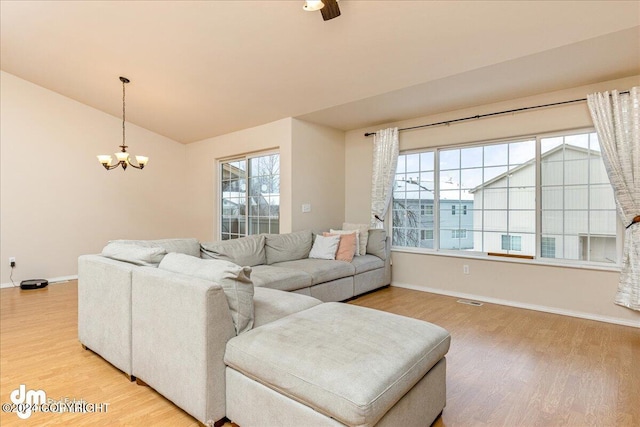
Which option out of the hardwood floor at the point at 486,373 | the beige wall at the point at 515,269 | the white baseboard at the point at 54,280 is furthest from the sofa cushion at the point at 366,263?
the white baseboard at the point at 54,280

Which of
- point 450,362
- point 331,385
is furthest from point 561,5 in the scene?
point 331,385

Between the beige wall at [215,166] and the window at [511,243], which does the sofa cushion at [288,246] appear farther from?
the window at [511,243]

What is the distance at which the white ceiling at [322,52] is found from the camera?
2.68m

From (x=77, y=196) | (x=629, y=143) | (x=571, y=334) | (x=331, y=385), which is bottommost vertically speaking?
(x=571, y=334)

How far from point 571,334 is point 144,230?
654 centimetres

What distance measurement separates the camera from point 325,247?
4367 millimetres

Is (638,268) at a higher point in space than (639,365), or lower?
higher

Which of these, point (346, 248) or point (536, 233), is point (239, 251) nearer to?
point (346, 248)

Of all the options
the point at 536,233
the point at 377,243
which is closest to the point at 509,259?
the point at 536,233

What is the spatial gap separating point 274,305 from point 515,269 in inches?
127

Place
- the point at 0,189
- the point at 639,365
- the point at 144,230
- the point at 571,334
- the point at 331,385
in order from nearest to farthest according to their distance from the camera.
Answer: the point at 331,385 < the point at 639,365 < the point at 571,334 < the point at 0,189 < the point at 144,230

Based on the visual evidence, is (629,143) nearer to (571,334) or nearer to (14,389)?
(571,334)

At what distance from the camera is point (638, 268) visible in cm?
316

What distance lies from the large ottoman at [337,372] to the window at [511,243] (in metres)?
2.88
